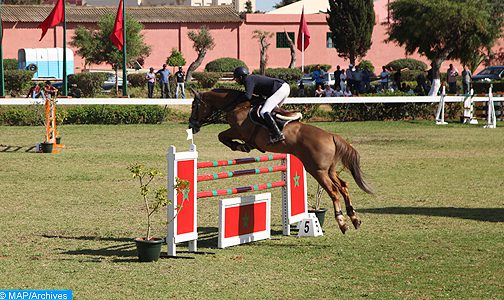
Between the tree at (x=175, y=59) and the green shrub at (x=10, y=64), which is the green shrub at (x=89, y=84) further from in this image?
the tree at (x=175, y=59)

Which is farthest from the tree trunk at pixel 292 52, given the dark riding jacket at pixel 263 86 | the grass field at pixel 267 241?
the dark riding jacket at pixel 263 86

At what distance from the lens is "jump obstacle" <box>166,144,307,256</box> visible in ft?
39.5

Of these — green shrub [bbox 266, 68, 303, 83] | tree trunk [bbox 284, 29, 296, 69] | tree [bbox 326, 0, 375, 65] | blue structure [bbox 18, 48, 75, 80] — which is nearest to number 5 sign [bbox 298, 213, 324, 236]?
green shrub [bbox 266, 68, 303, 83]

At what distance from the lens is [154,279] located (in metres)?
10.6

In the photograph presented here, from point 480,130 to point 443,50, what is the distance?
72.4 ft

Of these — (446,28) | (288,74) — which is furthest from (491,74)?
(288,74)

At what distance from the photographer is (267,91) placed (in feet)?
46.0

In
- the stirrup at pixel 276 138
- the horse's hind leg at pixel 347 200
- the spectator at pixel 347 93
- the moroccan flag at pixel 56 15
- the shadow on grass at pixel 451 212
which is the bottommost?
the shadow on grass at pixel 451 212

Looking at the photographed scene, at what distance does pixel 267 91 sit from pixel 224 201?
1996 millimetres

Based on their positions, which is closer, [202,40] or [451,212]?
[451,212]

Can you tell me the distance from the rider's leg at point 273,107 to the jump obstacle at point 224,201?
45 cm

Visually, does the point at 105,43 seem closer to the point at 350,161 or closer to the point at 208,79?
the point at 208,79

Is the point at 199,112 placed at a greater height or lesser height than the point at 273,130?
greater

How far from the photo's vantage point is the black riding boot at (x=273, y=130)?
13578 mm
